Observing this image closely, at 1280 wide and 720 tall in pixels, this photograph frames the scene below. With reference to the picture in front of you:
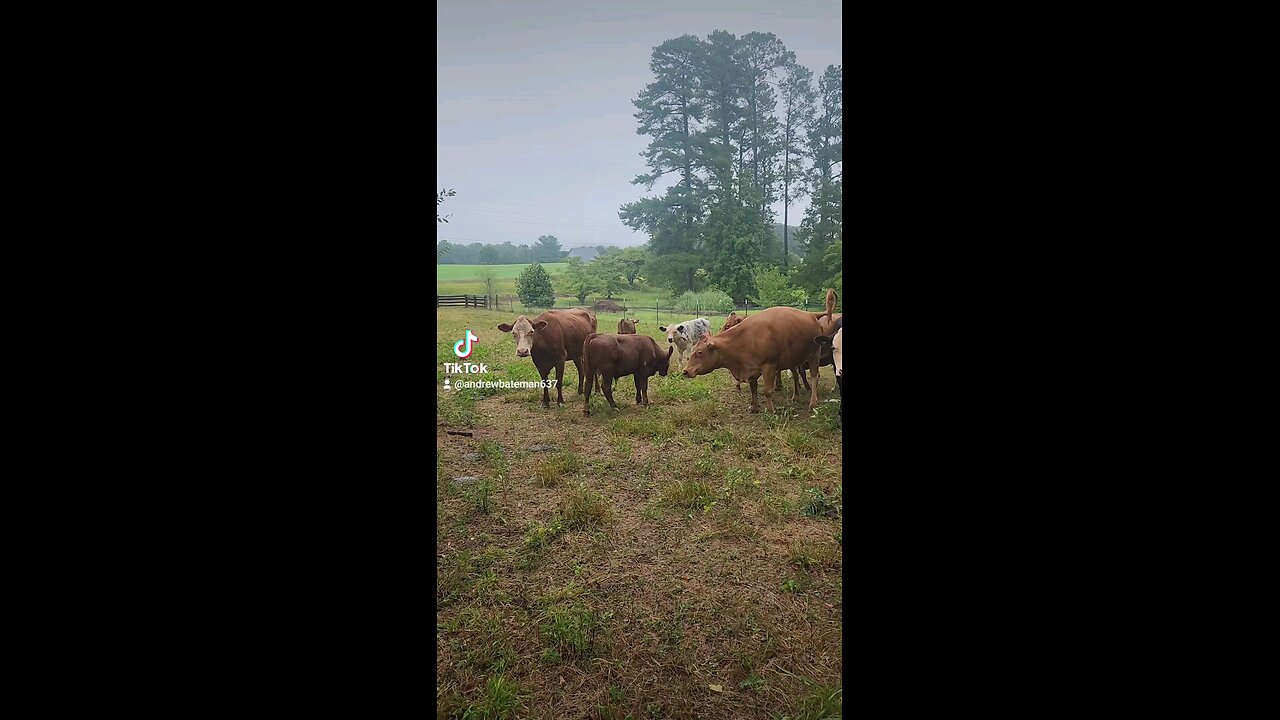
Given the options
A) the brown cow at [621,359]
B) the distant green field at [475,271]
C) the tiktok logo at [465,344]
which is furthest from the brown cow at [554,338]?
the distant green field at [475,271]

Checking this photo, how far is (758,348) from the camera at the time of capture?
4.32m

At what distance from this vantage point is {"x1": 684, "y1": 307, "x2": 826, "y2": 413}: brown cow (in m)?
4.32

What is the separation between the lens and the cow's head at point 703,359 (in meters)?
4.32

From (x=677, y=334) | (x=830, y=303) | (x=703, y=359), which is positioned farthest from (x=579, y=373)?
(x=830, y=303)

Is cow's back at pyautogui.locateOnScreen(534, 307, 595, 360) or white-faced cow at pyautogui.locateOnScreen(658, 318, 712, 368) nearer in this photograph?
cow's back at pyautogui.locateOnScreen(534, 307, 595, 360)

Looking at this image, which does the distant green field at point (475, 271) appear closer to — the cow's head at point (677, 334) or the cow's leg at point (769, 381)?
the cow's head at point (677, 334)

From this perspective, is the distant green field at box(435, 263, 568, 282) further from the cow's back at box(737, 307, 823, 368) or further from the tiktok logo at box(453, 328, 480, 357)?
the cow's back at box(737, 307, 823, 368)

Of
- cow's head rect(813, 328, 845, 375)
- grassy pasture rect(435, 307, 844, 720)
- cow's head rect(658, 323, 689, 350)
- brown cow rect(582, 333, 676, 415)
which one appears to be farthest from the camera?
cow's head rect(658, 323, 689, 350)

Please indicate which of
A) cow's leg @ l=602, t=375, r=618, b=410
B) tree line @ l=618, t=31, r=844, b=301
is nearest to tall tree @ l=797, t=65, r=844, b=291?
tree line @ l=618, t=31, r=844, b=301

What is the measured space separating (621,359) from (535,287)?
2.81ft

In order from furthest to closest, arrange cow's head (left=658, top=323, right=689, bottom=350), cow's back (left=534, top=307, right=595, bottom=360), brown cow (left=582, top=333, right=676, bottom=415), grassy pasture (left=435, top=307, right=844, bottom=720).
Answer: cow's head (left=658, top=323, right=689, bottom=350) < brown cow (left=582, top=333, right=676, bottom=415) < cow's back (left=534, top=307, right=595, bottom=360) < grassy pasture (left=435, top=307, right=844, bottom=720)
